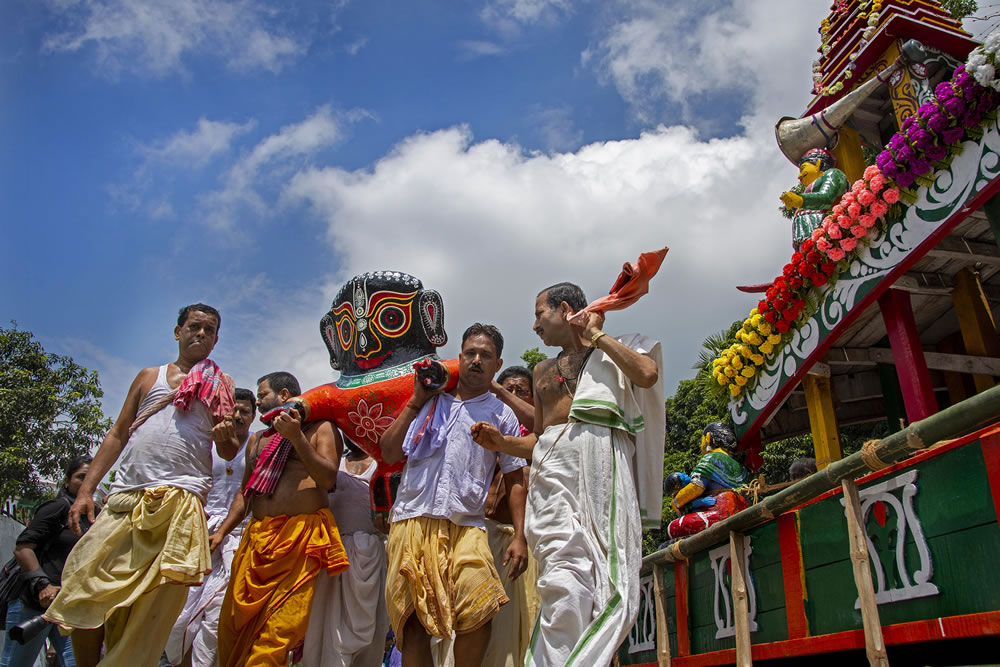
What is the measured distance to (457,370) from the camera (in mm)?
4090


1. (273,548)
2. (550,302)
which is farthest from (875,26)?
(273,548)

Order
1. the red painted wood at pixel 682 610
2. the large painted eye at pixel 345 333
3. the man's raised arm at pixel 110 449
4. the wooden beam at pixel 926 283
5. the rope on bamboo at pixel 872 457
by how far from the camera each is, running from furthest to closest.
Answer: the wooden beam at pixel 926 283
the large painted eye at pixel 345 333
the red painted wood at pixel 682 610
the man's raised arm at pixel 110 449
the rope on bamboo at pixel 872 457

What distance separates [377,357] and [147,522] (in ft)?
4.89

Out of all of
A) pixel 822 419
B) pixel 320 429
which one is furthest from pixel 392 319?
pixel 822 419

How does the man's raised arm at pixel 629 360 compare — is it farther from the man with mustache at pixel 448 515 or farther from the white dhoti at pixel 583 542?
the man with mustache at pixel 448 515

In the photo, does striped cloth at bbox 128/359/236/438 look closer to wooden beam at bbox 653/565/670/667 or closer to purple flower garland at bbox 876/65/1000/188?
wooden beam at bbox 653/565/670/667

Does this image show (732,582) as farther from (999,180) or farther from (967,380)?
(967,380)

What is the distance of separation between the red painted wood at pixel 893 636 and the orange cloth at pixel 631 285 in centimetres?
156

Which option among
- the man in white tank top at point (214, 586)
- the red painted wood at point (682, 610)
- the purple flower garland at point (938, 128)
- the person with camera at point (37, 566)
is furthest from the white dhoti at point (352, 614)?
the purple flower garland at point (938, 128)

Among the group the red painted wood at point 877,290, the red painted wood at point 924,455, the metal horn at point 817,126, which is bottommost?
the red painted wood at point 924,455

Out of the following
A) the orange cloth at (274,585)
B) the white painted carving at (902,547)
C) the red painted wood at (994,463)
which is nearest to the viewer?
the red painted wood at (994,463)

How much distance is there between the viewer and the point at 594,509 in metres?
3.05

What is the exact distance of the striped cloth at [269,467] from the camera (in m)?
3.96

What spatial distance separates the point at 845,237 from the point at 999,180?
105 cm
